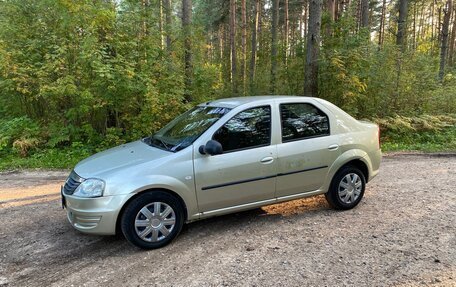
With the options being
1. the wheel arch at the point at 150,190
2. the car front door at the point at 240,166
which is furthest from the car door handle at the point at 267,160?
the wheel arch at the point at 150,190

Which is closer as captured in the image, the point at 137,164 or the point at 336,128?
the point at 137,164

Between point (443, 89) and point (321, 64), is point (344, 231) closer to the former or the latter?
point (321, 64)

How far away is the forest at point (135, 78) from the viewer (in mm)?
9133

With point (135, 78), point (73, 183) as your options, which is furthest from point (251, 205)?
point (135, 78)

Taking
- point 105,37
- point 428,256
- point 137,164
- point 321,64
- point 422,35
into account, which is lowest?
point 428,256

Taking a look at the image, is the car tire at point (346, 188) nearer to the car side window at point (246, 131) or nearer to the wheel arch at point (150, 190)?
the car side window at point (246, 131)

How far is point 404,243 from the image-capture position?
417cm

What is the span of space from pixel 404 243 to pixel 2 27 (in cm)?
1090

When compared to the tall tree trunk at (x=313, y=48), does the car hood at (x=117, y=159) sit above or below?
below

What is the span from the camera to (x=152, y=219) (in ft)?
13.4

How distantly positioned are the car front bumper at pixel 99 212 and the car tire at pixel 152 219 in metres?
0.12

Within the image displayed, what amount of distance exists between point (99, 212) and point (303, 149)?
2.77 m

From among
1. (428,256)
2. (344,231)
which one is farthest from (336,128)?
(428,256)

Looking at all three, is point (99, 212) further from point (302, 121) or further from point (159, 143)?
point (302, 121)
